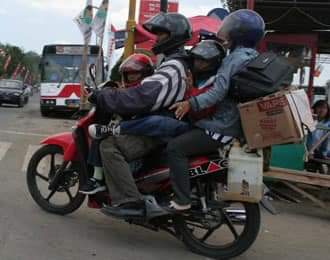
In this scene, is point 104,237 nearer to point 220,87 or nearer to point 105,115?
point 105,115

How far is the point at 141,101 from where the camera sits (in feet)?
17.0

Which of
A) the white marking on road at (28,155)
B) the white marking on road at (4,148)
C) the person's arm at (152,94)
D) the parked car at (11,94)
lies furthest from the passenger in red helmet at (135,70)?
the parked car at (11,94)

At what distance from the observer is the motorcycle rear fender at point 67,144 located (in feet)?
19.8

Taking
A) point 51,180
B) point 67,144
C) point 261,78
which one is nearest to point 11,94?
point 51,180

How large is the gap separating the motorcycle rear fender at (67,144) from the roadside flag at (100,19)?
8120mm

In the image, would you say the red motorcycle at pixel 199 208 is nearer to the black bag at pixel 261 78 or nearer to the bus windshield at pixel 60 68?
the black bag at pixel 261 78

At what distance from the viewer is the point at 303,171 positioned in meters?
7.68

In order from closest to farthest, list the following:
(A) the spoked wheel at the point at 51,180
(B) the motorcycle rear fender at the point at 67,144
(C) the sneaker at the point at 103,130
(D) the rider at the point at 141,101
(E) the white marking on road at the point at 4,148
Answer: (D) the rider at the point at 141,101 → (C) the sneaker at the point at 103,130 → (B) the motorcycle rear fender at the point at 67,144 → (A) the spoked wheel at the point at 51,180 → (E) the white marking on road at the point at 4,148

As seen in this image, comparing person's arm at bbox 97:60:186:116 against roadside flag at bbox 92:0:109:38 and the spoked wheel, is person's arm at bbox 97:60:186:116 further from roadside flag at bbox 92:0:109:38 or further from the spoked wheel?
roadside flag at bbox 92:0:109:38

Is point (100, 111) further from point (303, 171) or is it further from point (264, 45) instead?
point (264, 45)

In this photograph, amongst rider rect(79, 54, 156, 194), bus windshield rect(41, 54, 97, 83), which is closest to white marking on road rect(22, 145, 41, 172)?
rider rect(79, 54, 156, 194)

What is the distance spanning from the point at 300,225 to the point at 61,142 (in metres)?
2.73

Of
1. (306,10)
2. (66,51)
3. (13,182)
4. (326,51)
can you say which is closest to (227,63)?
(13,182)

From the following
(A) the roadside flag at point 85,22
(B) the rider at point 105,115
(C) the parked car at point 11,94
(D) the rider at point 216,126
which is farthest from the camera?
(C) the parked car at point 11,94
